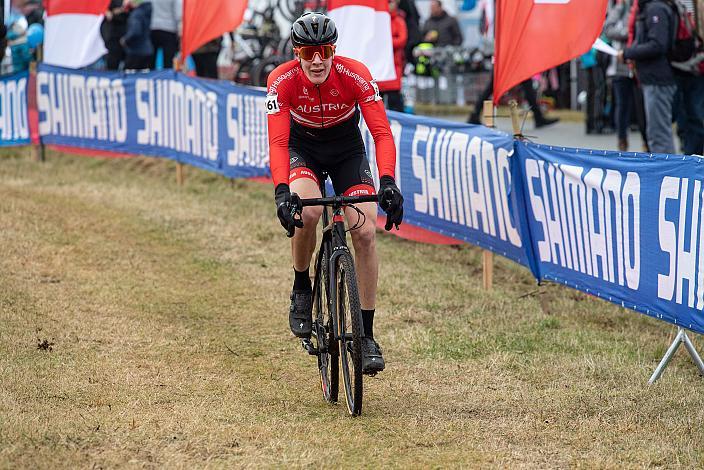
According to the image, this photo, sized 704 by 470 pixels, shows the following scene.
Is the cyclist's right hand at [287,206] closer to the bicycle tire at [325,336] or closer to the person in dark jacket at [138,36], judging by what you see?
the bicycle tire at [325,336]

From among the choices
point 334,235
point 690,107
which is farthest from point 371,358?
point 690,107

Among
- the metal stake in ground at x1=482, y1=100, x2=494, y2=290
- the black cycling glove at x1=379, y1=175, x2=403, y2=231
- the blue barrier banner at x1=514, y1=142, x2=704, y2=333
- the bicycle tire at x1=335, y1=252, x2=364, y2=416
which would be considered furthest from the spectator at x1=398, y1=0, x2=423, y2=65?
the black cycling glove at x1=379, y1=175, x2=403, y2=231

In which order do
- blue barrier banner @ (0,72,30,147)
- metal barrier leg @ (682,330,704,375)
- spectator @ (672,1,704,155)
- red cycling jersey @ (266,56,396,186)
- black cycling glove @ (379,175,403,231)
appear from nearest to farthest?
1. black cycling glove @ (379,175,403,231)
2. red cycling jersey @ (266,56,396,186)
3. metal barrier leg @ (682,330,704,375)
4. spectator @ (672,1,704,155)
5. blue barrier banner @ (0,72,30,147)

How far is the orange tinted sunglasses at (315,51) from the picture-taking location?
6230 mm

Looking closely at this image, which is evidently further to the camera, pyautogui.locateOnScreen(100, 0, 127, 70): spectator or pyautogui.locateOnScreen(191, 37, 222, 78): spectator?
pyautogui.locateOnScreen(100, 0, 127, 70): spectator

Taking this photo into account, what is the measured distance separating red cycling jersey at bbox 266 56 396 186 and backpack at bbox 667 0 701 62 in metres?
5.77

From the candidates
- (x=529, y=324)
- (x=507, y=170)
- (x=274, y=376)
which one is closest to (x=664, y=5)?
(x=507, y=170)

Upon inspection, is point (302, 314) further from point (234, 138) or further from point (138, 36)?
point (138, 36)

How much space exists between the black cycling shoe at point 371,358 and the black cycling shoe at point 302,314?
522 millimetres

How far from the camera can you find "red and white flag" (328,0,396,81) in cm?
1258

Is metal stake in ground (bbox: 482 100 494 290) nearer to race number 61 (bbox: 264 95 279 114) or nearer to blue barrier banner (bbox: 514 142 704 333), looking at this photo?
blue barrier banner (bbox: 514 142 704 333)

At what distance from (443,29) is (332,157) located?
15.6 metres

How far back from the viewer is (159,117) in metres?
15.5

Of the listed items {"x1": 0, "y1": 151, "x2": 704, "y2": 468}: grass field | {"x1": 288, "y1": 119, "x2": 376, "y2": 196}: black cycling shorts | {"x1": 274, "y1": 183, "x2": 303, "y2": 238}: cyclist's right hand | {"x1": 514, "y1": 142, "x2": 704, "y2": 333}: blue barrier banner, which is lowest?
{"x1": 0, "y1": 151, "x2": 704, "y2": 468}: grass field
